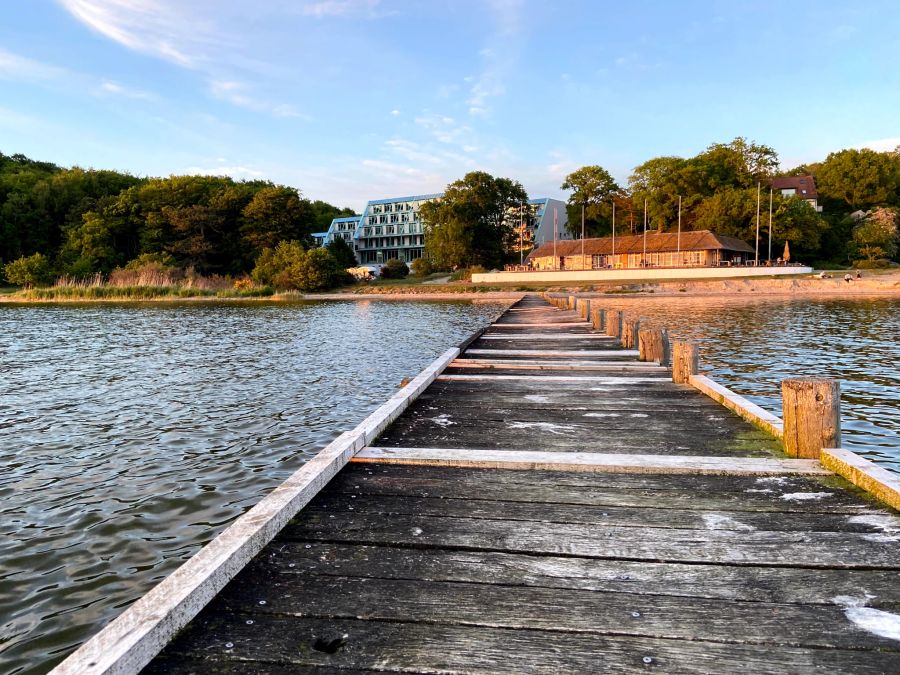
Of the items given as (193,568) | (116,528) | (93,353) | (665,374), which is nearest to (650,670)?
(193,568)

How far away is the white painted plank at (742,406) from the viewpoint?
5.09 meters

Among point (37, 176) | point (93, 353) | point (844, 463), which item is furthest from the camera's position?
point (37, 176)

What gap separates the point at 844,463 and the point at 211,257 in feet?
282

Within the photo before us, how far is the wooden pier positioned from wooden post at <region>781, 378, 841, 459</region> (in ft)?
0.64

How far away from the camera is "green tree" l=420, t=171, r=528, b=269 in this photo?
7331cm

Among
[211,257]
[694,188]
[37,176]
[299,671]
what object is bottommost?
[299,671]

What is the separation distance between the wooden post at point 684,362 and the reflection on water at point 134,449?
184 inches

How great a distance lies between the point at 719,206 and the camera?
68812 millimetres

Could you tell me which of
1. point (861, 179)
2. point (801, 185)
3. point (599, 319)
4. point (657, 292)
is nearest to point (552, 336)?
point (599, 319)

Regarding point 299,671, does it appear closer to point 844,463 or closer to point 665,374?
point 844,463

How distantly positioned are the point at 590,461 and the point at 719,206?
73266mm

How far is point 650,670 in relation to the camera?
2109 mm

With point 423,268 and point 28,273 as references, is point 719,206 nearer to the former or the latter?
point 423,268

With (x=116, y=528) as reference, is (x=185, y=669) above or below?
above
